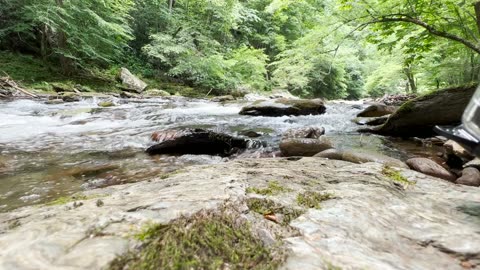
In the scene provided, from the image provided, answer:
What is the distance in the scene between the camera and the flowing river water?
3.46 m

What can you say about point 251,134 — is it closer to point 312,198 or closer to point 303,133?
point 303,133

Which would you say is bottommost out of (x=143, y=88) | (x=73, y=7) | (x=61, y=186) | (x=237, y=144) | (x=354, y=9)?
(x=61, y=186)

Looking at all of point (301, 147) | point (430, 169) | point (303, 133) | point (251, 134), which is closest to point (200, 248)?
point (430, 169)

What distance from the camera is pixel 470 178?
316 centimetres

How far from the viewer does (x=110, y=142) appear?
568 cm

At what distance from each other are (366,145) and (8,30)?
17.7m

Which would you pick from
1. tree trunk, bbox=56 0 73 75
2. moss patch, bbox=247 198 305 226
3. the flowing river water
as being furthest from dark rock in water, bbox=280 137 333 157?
tree trunk, bbox=56 0 73 75

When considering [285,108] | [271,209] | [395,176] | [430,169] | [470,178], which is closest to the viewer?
[271,209]

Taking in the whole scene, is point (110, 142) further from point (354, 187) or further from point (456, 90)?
point (456, 90)

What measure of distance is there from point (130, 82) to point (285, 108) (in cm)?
1084

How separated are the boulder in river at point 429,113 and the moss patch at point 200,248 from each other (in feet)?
19.0

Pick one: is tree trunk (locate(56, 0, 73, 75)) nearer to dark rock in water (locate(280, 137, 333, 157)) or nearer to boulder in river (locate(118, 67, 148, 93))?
boulder in river (locate(118, 67, 148, 93))

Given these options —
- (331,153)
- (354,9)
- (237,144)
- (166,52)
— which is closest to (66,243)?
(331,153)

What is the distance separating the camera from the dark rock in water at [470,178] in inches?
122
